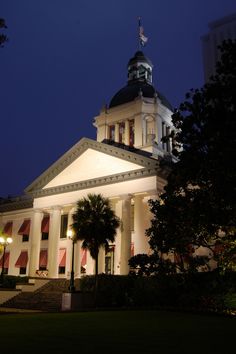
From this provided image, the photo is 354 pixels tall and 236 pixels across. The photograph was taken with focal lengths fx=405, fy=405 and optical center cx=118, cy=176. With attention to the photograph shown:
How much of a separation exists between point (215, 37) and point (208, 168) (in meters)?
32.1

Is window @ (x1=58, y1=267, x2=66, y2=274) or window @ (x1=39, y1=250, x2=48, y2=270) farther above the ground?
window @ (x1=39, y1=250, x2=48, y2=270)

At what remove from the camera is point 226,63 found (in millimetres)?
13742

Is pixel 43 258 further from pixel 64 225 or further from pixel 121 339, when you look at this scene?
pixel 121 339

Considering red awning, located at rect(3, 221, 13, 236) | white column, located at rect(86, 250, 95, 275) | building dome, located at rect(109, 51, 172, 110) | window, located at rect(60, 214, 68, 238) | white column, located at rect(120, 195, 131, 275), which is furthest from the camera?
building dome, located at rect(109, 51, 172, 110)

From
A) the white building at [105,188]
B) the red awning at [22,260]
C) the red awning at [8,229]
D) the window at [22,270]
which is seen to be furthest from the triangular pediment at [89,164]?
the window at [22,270]

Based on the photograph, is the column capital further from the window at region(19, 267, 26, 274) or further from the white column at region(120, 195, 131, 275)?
the window at region(19, 267, 26, 274)

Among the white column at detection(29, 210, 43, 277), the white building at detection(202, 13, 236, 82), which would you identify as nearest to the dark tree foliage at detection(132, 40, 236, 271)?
the white column at detection(29, 210, 43, 277)

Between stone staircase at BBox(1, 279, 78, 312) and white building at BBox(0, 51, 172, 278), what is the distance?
4.46 m

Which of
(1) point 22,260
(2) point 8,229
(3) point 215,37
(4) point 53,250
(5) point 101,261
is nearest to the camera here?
(5) point 101,261

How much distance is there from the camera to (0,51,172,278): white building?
32281 millimetres

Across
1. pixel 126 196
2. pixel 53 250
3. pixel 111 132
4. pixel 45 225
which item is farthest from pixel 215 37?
pixel 53 250

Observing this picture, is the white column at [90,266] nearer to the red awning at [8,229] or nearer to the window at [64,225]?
the window at [64,225]

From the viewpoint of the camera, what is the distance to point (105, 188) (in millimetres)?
34031

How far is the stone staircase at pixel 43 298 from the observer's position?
2600 cm
